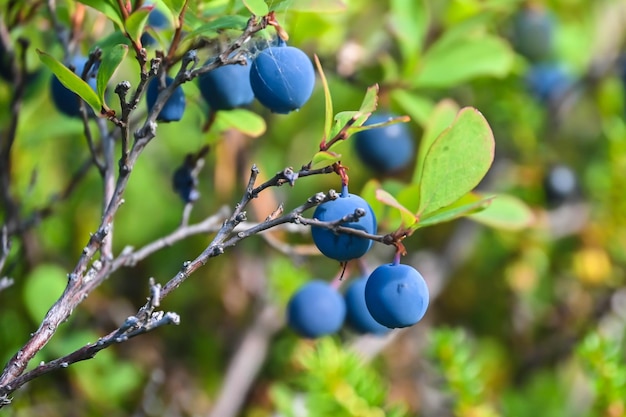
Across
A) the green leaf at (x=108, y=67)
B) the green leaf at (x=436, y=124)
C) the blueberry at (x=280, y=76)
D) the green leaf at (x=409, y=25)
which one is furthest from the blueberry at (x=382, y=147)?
the green leaf at (x=108, y=67)

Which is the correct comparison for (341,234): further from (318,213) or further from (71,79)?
(71,79)

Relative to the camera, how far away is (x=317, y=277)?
1.59 meters

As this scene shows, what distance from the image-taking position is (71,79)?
691mm

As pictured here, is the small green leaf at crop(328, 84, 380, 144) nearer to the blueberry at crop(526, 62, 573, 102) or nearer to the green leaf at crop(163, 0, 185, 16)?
the green leaf at crop(163, 0, 185, 16)

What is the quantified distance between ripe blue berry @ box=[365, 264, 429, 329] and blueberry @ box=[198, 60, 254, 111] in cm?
25

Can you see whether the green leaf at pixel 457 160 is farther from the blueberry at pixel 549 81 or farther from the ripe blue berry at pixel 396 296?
the blueberry at pixel 549 81

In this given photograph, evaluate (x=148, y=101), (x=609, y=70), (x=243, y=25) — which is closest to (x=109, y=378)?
(x=148, y=101)

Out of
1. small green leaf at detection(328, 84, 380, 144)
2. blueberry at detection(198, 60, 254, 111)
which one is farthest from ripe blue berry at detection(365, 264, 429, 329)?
blueberry at detection(198, 60, 254, 111)

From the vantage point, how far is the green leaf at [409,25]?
1.27m

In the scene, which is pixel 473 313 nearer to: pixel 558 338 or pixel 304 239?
pixel 558 338

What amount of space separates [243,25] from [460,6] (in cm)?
70

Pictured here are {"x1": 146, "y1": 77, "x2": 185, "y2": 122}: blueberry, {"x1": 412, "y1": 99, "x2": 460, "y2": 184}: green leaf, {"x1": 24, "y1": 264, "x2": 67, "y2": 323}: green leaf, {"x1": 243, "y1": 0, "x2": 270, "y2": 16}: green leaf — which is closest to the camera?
{"x1": 243, "y1": 0, "x2": 270, "y2": 16}: green leaf

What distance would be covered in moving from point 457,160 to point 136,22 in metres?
0.35

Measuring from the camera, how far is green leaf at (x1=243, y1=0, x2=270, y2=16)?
0.68m
